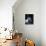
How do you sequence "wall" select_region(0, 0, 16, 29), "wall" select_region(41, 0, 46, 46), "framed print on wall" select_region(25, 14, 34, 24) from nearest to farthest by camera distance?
"wall" select_region(0, 0, 16, 29)
"wall" select_region(41, 0, 46, 46)
"framed print on wall" select_region(25, 14, 34, 24)

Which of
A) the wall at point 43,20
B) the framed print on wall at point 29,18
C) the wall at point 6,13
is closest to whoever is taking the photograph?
the wall at point 6,13

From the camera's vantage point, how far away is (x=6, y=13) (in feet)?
13.1

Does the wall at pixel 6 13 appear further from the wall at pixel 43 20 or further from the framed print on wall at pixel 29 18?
the wall at pixel 43 20

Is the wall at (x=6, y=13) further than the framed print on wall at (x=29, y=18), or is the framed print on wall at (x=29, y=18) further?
the framed print on wall at (x=29, y=18)

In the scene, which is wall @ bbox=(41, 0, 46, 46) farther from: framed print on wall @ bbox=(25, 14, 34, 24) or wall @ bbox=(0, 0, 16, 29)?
wall @ bbox=(0, 0, 16, 29)

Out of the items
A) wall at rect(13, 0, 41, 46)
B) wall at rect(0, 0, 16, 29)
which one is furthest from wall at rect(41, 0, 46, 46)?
wall at rect(0, 0, 16, 29)

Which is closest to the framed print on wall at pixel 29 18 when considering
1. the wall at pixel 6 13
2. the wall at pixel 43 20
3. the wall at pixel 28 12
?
the wall at pixel 28 12


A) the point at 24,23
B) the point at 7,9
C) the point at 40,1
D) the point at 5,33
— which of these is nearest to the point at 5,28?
the point at 5,33

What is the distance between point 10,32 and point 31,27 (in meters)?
1.63

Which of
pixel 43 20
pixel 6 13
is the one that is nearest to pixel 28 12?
pixel 43 20

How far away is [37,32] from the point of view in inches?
209

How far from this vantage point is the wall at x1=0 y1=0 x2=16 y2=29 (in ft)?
13.0

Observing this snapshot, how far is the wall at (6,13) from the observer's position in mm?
3969

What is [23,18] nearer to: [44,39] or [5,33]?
[44,39]
